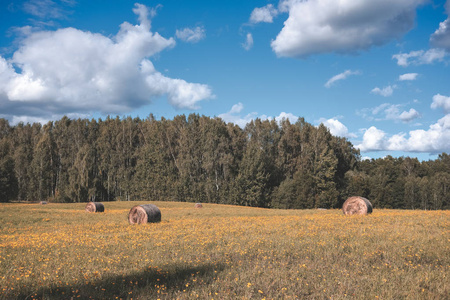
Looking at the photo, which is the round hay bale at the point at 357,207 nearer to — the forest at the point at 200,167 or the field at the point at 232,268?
the field at the point at 232,268

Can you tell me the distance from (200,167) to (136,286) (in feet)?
220

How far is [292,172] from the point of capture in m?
73.8

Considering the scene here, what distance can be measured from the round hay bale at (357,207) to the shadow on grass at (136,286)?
2193 centimetres

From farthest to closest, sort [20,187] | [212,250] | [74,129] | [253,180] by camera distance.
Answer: [74,129]
[20,187]
[253,180]
[212,250]

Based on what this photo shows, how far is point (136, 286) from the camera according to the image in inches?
293

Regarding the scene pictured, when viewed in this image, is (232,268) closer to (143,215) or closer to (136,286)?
(136,286)

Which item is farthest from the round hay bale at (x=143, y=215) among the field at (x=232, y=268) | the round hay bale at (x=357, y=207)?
the round hay bale at (x=357, y=207)

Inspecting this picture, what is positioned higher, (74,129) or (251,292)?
(74,129)

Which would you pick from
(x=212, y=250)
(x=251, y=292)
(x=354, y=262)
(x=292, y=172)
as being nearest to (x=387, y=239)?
(x=354, y=262)

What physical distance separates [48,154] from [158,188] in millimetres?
31900

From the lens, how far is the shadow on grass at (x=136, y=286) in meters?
6.95

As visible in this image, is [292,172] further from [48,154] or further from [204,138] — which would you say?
[48,154]

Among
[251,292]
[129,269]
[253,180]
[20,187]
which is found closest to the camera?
[251,292]

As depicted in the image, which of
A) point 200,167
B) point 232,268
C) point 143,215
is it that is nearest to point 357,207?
point 143,215
